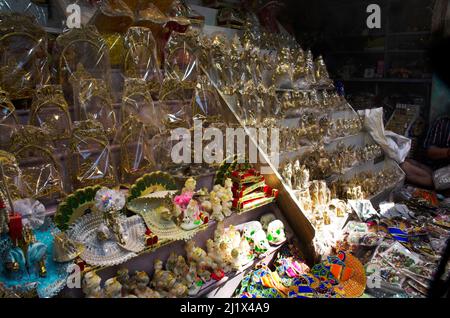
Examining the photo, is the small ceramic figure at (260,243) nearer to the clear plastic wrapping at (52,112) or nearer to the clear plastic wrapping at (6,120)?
the clear plastic wrapping at (52,112)

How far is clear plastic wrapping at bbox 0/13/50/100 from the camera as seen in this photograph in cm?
165

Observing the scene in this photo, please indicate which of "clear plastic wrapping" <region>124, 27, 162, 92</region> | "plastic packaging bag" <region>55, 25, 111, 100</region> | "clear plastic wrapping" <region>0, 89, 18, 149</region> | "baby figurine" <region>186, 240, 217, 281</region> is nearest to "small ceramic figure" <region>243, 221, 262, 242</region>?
"baby figurine" <region>186, 240, 217, 281</region>

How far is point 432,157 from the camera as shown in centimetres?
412

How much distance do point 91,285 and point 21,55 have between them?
117 cm

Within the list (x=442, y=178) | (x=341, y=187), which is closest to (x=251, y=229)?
(x=341, y=187)

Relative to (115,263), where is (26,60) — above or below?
above

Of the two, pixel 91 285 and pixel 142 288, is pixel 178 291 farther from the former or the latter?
pixel 91 285

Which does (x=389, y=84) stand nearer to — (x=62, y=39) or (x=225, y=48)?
(x=225, y=48)

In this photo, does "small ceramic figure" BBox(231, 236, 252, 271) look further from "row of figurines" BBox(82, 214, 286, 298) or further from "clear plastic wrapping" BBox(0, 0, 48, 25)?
"clear plastic wrapping" BBox(0, 0, 48, 25)

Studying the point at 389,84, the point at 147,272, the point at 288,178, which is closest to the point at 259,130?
the point at 288,178

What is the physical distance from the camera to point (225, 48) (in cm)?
260

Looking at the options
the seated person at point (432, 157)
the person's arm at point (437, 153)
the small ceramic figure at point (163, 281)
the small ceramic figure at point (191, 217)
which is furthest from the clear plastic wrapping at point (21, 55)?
the person's arm at point (437, 153)

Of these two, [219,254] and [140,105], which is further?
[140,105]

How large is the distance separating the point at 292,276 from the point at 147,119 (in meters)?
1.20
